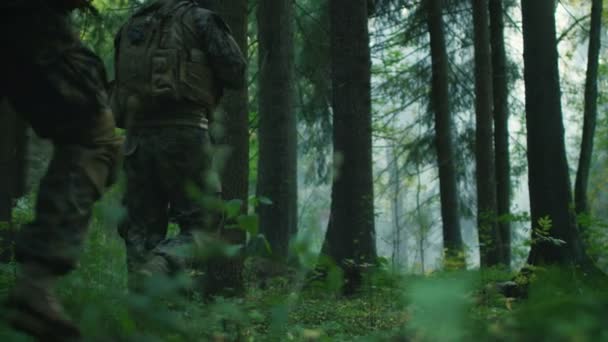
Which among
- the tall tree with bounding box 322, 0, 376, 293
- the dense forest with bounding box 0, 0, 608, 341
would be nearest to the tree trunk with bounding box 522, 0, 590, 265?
the dense forest with bounding box 0, 0, 608, 341

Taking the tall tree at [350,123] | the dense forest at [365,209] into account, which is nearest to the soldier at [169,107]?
the dense forest at [365,209]

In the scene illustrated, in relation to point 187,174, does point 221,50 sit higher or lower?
higher

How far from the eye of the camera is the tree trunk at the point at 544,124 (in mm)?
8523

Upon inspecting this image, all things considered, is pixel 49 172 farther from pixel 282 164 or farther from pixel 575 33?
pixel 575 33

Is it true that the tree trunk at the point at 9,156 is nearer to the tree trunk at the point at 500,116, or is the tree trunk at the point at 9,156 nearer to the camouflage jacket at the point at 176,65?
the camouflage jacket at the point at 176,65

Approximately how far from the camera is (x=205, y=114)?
6.14 metres

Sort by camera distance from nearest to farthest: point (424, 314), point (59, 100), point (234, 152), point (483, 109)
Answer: point (424, 314) → point (59, 100) → point (234, 152) → point (483, 109)

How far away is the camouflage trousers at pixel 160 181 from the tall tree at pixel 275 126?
5.70m

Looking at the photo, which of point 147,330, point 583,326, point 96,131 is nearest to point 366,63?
point 96,131

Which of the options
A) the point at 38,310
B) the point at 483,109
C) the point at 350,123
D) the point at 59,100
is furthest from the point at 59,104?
the point at 483,109

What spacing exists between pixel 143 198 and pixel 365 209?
325 centimetres

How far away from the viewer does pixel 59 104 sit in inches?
123

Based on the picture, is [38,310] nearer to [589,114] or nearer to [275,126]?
[275,126]

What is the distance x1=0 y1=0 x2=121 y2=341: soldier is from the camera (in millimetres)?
3049
